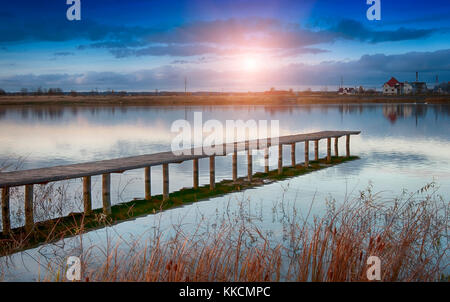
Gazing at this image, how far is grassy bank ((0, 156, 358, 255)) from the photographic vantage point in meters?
7.77

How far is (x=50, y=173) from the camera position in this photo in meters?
9.08

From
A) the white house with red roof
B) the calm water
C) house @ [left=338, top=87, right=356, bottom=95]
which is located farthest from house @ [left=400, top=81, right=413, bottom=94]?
the calm water

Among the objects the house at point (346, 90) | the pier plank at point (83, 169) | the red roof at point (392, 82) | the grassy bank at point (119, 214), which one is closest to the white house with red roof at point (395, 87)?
the red roof at point (392, 82)

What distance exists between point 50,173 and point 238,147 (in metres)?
6.08

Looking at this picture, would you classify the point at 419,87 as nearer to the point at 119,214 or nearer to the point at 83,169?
the point at 119,214

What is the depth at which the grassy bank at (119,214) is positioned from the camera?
7.77m

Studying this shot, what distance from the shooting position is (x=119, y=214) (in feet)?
32.0

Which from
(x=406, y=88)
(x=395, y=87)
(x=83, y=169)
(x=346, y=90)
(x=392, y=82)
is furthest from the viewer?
(x=346, y=90)

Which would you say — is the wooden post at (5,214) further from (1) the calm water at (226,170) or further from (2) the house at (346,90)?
(2) the house at (346,90)

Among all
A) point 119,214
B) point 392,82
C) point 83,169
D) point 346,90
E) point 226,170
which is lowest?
point 119,214

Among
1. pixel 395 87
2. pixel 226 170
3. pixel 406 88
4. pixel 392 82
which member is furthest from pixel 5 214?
pixel 406 88

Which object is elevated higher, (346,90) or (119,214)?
(346,90)
